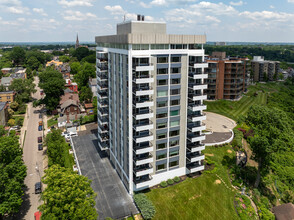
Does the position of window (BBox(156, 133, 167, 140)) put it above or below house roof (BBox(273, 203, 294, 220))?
above

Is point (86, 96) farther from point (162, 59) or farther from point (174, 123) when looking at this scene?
point (162, 59)

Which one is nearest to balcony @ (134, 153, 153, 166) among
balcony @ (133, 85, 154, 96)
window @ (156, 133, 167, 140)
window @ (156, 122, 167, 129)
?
window @ (156, 133, 167, 140)

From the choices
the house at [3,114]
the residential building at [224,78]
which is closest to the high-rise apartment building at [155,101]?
the house at [3,114]

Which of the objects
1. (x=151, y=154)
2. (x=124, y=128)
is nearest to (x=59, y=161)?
(x=124, y=128)

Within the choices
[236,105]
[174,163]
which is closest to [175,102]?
[174,163]

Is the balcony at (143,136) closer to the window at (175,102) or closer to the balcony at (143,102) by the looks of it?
the balcony at (143,102)

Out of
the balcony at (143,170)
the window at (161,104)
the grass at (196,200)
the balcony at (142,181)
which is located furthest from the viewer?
the balcony at (142,181)

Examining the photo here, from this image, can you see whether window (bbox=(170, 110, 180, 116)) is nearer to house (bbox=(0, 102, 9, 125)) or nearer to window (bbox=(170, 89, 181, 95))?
window (bbox=(170, 89, 181, 95))
